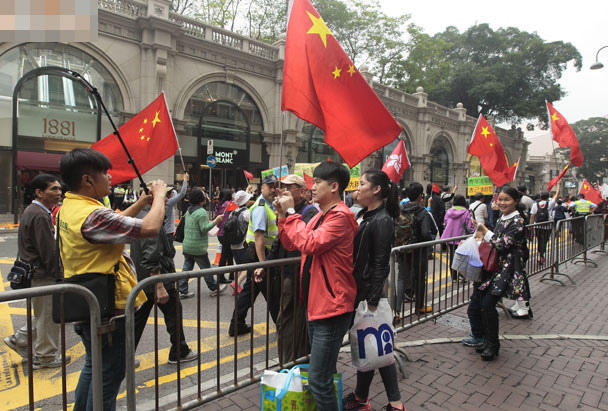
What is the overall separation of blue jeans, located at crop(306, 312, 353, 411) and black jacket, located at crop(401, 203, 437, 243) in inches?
147

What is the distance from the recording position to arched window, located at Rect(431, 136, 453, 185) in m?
35.9

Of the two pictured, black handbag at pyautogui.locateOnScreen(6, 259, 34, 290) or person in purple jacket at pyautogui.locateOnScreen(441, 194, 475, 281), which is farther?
person in purple jacket at pyautogui.locateOnScreen(441, 194, 475, 281)

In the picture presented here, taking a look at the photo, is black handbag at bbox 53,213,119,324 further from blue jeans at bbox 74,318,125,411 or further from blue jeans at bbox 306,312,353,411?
blue jeans at bbox 306,312,353,411

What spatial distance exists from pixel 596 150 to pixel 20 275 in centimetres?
7972

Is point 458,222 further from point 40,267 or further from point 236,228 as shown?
point 40,267

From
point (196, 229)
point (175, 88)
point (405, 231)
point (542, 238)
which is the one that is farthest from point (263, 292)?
point (175, 88)

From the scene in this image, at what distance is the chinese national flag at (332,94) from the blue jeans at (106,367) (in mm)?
2231

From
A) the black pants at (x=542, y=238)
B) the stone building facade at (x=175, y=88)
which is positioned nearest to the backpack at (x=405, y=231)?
the black pants at (x=542, y=238)

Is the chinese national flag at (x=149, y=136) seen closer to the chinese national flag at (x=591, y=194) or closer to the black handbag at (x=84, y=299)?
the black handbag at (x=84, y=299)

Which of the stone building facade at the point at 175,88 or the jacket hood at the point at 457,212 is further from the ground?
the stone building facade at the point at 175,88

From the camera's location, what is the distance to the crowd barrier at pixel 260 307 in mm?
2332

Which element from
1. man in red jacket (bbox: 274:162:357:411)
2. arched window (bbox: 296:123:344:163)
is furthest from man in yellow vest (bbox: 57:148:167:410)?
arched window (bbox: 296:123:344:163)

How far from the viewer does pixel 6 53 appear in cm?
1471

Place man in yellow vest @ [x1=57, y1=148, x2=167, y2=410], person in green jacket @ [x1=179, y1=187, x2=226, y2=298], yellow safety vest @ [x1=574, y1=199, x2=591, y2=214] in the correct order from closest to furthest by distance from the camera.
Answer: man in yellow vest @ [x1=57, y1=148, x2=167, y2=410]
person in green jacket @ [x1=179, y1=187, x2=226, y2=298]
yellow safety vest @ [x1=574, y1=199, x2=591, y2=214]
